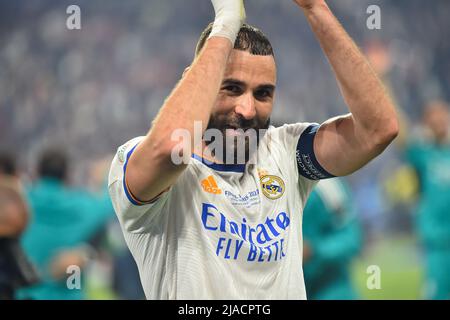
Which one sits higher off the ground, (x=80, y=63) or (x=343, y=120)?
(x=80, y=63)

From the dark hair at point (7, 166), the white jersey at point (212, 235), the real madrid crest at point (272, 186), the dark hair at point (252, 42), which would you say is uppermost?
the dark hair at point (252, 42)

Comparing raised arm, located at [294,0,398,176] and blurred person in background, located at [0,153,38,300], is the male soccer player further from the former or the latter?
blurred person in background, located at [0,153,38,300]

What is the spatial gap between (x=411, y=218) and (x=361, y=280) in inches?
74.2

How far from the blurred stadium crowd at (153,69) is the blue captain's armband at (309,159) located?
7.46 metres

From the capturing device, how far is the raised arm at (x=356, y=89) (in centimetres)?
219

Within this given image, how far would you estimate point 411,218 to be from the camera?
1045cm

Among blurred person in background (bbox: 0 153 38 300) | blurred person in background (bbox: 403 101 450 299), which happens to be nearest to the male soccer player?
blurred person in background (bbox: 0 153 38 300)

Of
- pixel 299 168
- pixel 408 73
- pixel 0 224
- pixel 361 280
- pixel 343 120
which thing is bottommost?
pixel 361 280

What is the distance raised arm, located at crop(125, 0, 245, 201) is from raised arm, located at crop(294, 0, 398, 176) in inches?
14.4

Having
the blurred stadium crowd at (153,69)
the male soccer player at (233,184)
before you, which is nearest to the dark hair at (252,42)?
the male soccer player at (233,184)

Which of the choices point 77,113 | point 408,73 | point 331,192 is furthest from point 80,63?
point 331,192

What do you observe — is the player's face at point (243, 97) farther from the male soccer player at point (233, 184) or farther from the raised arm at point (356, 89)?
the raised arm at point (356, 89)

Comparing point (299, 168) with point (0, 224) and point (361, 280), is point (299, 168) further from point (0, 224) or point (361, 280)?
point (361, 280)

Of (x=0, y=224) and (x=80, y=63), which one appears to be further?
(x=80, y=63)
